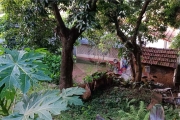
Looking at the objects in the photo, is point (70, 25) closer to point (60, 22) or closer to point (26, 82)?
point (60, 22)

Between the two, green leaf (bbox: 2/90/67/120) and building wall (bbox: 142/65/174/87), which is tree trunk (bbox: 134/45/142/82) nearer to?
building wall (bbox: 142/65/174/87)

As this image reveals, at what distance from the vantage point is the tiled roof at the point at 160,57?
7816mm

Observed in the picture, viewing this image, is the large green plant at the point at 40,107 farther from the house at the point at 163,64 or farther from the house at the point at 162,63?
the house at the point at 163,64

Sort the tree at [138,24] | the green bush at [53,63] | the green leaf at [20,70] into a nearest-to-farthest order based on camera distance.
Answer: the green leaf at [20,70], the tree at [138,24], the green bush at [53,63]

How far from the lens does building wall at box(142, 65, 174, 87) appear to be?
798 cm

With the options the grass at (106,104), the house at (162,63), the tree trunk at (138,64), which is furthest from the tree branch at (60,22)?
the house at (162,63)

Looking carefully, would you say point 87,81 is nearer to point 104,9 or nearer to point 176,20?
point 104,9

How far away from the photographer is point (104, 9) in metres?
4.36

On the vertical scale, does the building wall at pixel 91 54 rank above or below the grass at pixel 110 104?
above

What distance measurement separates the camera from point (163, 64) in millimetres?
7867

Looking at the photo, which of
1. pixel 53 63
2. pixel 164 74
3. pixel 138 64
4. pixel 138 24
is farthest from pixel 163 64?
pixel 53 63

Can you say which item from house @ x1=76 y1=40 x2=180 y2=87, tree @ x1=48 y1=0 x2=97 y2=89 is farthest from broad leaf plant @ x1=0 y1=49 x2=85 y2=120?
house @ x1=76 y1=40 x2=180 y2=87

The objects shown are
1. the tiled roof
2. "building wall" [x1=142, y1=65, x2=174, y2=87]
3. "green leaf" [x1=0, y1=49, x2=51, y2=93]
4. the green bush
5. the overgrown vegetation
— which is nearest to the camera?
"green leaf" [x1=0, y1=49, x2=51, y2=93]

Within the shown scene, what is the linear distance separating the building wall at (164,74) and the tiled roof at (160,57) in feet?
0.78
